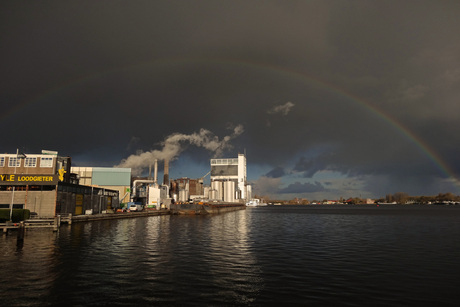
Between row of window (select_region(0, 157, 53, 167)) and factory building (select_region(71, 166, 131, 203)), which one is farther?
factory building (select_region(71, 166, 131, 203))

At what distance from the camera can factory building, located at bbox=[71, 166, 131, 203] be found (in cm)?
14200

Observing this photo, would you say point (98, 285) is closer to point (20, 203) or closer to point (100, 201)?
point (20, 203)

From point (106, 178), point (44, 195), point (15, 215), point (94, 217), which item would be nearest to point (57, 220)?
point (15, 215)

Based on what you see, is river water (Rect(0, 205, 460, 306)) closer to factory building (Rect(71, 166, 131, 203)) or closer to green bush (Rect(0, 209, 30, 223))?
green bush (Rect(0, 209, 30, 223))

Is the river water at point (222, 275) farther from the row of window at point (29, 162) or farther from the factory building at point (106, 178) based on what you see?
the factory building at point (106, 178)

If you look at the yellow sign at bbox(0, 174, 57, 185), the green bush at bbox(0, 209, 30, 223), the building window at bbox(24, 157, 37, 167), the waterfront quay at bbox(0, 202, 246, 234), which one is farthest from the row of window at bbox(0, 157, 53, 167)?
the green bush at bbox(0, 209, 30, 223)

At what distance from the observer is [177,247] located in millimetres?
35094

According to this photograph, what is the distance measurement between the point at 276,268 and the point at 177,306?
11.6 meters

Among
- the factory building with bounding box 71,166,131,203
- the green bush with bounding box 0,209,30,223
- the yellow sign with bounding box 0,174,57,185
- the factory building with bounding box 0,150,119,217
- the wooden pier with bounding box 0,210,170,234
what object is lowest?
the wooden pier with bounding box 0,210,170,234

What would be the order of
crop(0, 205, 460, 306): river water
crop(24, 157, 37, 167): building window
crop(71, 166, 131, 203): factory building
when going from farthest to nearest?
crop(71, 166, 131, 203): factory building, crop(24, 157, 37, 167): building window, crop(0, 205, 460, 306): river water

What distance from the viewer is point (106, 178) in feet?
471

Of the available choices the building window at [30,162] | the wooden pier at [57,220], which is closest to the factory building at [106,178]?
the wooden pier at [57,220]

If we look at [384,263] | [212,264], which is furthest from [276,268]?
[384,263]

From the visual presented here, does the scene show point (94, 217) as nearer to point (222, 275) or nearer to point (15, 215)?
point (15, 215)
